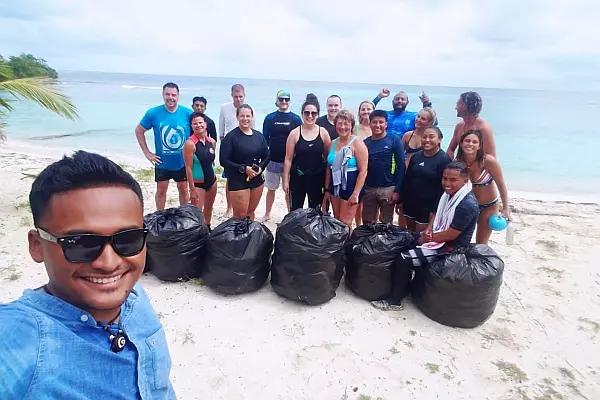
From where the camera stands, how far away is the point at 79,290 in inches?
34.2

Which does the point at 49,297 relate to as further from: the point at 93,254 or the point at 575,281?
the point at 575,281

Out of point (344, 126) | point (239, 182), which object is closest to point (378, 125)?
point (344, 126)

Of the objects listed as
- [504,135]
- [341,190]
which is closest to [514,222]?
[341,190]

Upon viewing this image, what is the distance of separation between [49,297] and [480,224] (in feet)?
11.9

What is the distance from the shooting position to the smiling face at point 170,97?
14.0ft

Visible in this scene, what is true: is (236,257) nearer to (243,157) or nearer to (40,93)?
(243,157)

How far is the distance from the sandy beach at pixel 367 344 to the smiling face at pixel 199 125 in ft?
5.29

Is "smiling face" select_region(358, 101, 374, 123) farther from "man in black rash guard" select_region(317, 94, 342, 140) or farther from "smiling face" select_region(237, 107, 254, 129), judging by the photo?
"smiling face" select_region(237, 107, 254, 129)

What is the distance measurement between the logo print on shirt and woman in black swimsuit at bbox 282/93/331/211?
4.13ft

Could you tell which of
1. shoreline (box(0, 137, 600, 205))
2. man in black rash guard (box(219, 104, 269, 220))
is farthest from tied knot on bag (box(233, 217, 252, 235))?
shoreline (box(0, 137, 600, 205))

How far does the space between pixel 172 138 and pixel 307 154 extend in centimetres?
157

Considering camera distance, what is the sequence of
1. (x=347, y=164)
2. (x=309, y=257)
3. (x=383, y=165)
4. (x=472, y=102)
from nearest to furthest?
(x=309, y=257) < (x=472, y=102) < (x=347, y=164) < (x=383, y=165)

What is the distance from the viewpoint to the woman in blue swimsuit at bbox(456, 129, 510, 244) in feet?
10.9

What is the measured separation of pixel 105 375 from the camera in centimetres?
89
